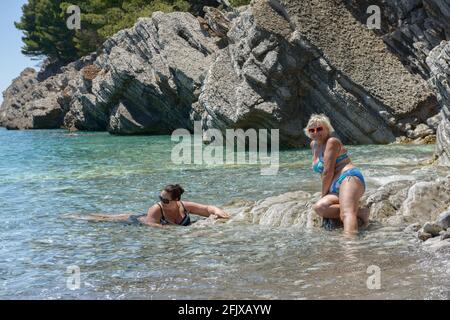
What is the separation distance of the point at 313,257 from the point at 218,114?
17.1 meters

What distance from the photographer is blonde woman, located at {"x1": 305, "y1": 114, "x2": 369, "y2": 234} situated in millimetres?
9258

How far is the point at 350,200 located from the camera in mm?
9258

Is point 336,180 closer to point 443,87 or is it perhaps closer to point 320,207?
point 320,207

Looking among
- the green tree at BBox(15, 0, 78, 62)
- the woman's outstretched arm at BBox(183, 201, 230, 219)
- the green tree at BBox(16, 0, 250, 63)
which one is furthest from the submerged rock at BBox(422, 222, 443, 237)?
the green tree at BBox(15, 0, 78, 62)

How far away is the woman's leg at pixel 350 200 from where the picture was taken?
9.23 m

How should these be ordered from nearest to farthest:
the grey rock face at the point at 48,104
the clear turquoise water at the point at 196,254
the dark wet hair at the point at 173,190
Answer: the clear turquoise water at the point at 196,254 → the dark wet hair at the point at 173,190 → the grey rock face at the point at 48,104

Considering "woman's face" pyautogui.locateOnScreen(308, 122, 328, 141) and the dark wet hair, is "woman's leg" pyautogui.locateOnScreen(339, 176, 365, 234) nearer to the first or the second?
"woman's face" pyautogui.locateOnScreen(308, 122, 328, 141)

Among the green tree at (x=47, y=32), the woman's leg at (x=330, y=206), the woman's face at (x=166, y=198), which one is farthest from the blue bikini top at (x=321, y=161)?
the green tree at (x=47, y=32)

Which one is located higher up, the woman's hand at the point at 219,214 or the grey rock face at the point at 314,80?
the grey rock face at the point at 314,80

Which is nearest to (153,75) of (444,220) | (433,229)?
(433,229)

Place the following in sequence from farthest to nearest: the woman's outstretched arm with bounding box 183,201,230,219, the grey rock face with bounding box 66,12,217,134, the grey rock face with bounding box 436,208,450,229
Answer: the grey rock face with bounding box 66,12,217,134 → the woman's outstretched arm with bounding box 183,201,230,219 → the grey rock face with bounding box 436,208,450,229

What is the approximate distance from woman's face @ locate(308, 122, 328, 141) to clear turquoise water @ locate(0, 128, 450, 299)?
56.0 inches

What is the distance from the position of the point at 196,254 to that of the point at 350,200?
7.68 feet

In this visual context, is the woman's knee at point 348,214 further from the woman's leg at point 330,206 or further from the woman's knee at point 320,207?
the woman's knee at point 320,207
